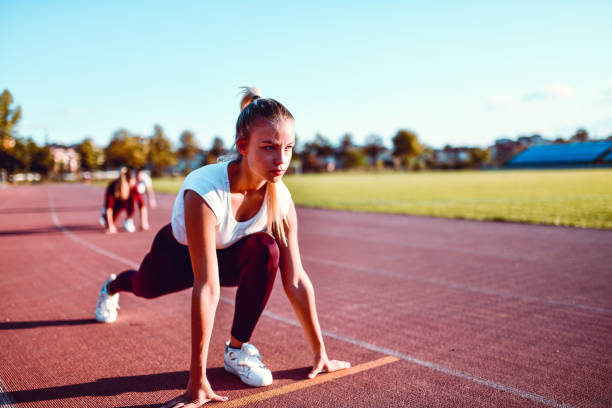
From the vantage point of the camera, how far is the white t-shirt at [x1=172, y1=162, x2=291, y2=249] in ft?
8.58

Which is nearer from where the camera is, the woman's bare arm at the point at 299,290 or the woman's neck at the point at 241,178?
the woman's neck at the point at 241,178

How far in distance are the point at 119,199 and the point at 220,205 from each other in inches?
376

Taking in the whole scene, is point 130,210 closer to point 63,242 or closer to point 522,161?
point 63,242

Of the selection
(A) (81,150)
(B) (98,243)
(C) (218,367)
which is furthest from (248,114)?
(A) (81,150)

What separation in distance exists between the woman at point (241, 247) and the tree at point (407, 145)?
11609 cm

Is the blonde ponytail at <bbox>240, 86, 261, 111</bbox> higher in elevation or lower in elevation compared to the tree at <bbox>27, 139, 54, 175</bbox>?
lower

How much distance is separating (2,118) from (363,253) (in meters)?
29.5

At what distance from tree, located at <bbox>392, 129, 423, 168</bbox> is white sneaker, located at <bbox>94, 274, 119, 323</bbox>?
115 m

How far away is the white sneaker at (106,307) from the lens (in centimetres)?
414

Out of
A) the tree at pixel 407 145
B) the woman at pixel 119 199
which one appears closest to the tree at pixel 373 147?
the tree at pixel 407 145

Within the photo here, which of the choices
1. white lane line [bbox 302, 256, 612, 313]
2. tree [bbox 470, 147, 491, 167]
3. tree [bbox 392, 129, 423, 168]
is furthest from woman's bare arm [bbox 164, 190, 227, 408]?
tree [bbox 392, 129, 423, 168]

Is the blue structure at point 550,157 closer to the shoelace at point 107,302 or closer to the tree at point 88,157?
the shoelace at point 107,302

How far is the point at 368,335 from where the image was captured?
3852mm

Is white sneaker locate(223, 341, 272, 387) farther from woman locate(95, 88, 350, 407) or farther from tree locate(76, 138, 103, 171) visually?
tree locate(76, 138, 103, 171)
